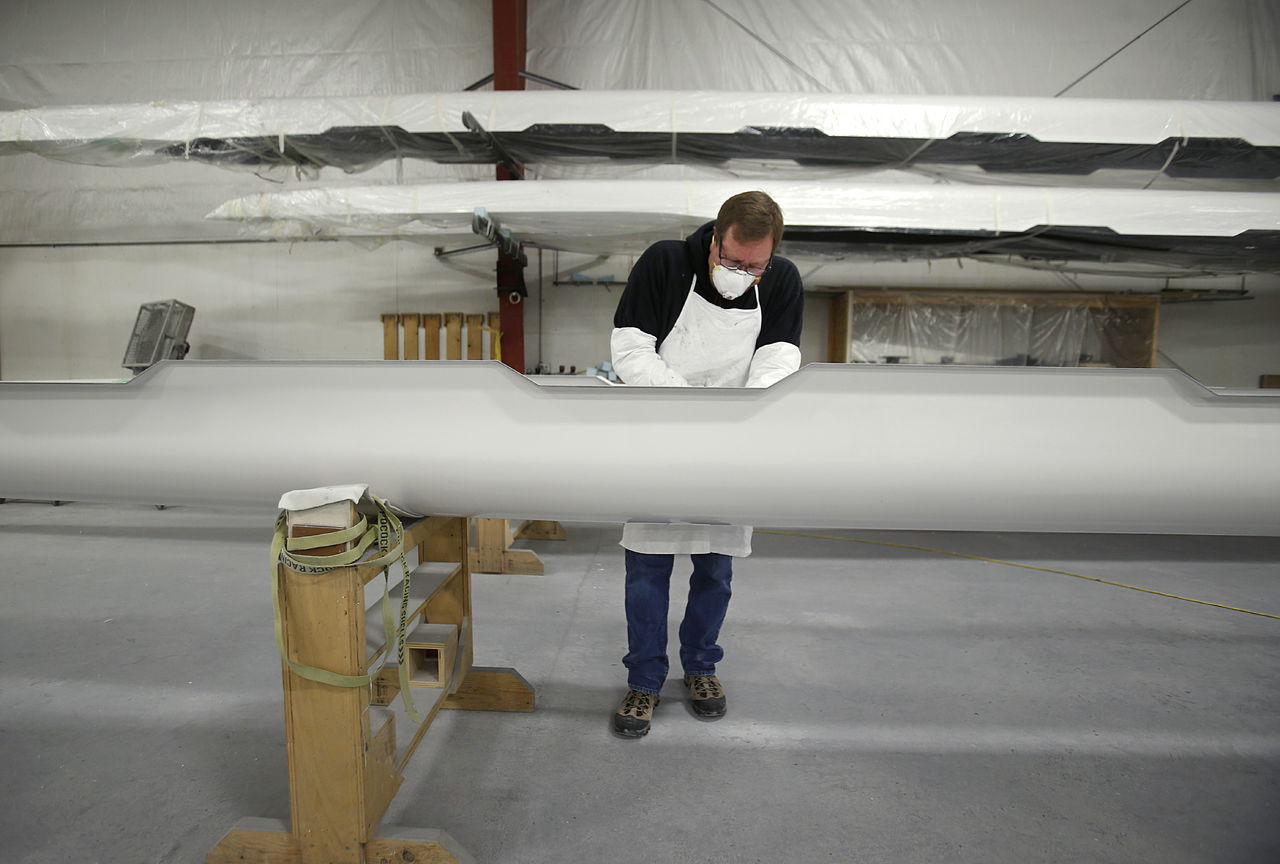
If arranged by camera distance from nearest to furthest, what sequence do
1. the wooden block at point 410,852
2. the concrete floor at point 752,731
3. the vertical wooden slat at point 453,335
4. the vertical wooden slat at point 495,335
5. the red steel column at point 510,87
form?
1. the wooden block at point 410,852
2. the concrete floor at point 752,731
3. the red steel column at point 510,87
4. the vertical wooden slat at point 495,335
5. the vertical wooden slat at point 453,335

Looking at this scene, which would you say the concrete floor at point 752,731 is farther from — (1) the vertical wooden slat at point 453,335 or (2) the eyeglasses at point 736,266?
(1) the vertical wooden slat at point 453,335

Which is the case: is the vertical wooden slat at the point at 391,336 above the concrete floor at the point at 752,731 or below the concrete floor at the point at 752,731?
above

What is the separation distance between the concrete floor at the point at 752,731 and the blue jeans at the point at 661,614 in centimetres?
10

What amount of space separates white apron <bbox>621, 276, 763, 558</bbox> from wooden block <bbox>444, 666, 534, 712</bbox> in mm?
374

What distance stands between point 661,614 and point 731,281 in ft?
2.10

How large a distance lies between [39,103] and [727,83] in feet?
12.9

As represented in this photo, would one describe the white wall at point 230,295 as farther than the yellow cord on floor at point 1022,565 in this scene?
Yes

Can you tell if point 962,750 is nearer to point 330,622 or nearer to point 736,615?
point 736,615

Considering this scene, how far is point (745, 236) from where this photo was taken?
2.99ft

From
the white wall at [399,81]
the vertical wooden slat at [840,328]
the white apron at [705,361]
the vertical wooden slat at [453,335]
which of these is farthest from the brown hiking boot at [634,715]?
the vertical wooden slat at [453,335]

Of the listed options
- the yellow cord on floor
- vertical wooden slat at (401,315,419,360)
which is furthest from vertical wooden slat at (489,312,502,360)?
the yellow cord on floor

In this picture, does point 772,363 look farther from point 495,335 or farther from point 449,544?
point 495,335

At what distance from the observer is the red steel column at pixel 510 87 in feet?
9.41

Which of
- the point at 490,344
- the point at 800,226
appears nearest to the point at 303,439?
the point at 800,226
